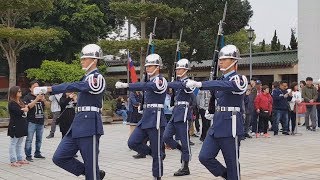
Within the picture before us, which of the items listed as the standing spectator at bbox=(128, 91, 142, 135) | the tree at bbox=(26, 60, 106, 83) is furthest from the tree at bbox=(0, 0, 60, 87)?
the standing spectator at bbox=(128, 91, 142, 135)

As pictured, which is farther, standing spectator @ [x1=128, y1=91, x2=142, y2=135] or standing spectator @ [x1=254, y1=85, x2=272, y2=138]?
standing spectator @ [x1=254, y1=85, x2=272, y2=138]

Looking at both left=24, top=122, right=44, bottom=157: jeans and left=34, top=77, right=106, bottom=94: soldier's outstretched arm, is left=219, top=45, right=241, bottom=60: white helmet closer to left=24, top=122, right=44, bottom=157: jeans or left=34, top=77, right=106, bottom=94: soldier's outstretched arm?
left=34, top=77, right=106, bottom=94: soldier's outstretched arm

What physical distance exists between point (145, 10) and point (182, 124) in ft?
48.7

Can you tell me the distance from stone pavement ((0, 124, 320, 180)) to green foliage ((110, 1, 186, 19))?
10.2 metres

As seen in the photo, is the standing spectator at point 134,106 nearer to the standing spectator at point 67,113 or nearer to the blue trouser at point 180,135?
the standing spectator at point 67,113

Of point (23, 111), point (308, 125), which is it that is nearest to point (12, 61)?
point (308, 125)

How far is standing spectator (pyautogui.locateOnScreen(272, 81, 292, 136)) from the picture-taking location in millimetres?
15562

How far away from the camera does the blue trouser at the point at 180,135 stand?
28.7 feet

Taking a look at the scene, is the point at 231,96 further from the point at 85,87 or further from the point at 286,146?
the point at 286,146

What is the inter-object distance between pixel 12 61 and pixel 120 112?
708 cm

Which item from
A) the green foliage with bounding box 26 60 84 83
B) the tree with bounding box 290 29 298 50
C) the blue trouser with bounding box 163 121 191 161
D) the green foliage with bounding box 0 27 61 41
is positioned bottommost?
the blue trouser with bounding box 163 121 191 161

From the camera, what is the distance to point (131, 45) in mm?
23047

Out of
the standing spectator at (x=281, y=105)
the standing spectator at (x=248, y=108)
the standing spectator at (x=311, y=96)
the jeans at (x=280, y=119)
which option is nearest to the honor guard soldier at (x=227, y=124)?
the standing spectator at (x=248, y=108)

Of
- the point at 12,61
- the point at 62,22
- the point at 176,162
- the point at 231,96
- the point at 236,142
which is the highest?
the point at 62,22
